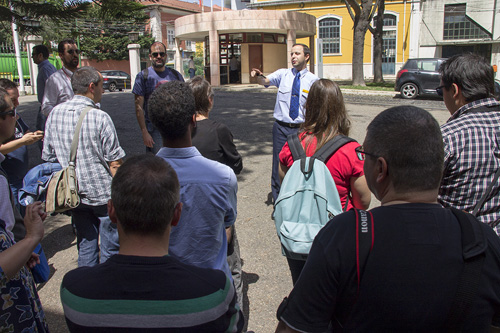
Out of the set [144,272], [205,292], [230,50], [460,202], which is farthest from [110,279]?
[230,50]

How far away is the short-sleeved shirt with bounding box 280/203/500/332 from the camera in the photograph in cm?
129

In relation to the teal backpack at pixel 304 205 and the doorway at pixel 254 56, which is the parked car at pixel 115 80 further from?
the teal backpack at pixel 304 205

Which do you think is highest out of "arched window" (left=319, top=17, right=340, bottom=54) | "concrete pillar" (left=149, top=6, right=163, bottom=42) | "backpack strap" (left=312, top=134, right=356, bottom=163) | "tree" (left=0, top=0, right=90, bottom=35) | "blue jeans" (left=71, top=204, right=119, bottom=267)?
"concrete pillar" (left=149, top=6, right=163, bottom=42)

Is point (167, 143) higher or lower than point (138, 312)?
higher

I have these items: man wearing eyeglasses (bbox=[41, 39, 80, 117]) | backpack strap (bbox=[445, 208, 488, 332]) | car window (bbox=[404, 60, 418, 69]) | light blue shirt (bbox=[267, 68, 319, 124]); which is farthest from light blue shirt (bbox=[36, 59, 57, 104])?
car window (bbox=[404, 60, 418, 69])

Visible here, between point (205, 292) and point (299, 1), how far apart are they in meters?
38.6

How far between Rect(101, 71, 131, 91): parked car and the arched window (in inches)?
693

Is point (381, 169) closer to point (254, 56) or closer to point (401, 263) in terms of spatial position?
point (401, 263)

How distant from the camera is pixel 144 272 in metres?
1.35

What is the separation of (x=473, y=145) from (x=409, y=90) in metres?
15.8

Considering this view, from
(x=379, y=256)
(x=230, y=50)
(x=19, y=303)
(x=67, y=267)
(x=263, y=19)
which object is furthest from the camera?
(x=230, y=50)

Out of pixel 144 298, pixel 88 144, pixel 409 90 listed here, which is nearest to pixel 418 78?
pixel 409 90

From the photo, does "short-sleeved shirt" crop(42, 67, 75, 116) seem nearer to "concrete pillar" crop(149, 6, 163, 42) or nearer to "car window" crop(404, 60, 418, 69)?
"car window" crop(404, 60, 418, 69)

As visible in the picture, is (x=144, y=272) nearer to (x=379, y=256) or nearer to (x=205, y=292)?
(x=205, y=292)
